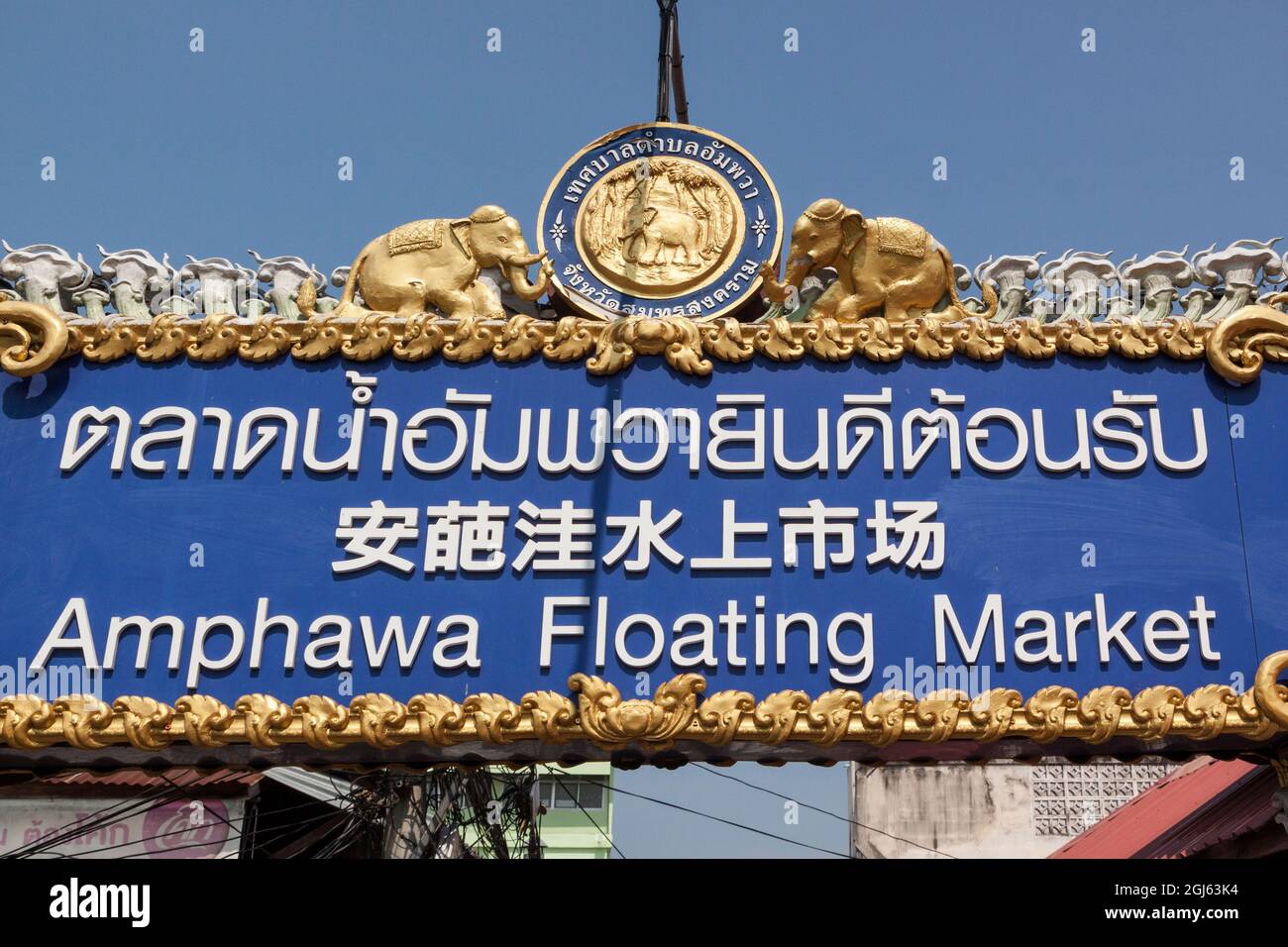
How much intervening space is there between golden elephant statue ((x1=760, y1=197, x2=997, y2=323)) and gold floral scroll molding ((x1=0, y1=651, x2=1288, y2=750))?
200 centimetres

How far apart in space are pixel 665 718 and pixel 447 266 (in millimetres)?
2602

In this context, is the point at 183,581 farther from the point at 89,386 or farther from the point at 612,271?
the point at 612,271

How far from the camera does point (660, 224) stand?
6.77 meters

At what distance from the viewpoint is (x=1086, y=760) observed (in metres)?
5.93

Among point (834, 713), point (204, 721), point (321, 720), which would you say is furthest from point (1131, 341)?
point (204, 721)

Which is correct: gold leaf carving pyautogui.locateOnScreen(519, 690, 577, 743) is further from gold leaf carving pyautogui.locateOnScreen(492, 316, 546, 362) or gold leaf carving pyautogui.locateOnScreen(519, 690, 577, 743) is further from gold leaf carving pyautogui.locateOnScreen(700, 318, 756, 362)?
gold leaf carving pyautogui.locateOnScreen(700, 318, 756, 362)

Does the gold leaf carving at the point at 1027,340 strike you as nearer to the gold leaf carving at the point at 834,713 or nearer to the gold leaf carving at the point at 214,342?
the gold leaf carving at the point at 834,713

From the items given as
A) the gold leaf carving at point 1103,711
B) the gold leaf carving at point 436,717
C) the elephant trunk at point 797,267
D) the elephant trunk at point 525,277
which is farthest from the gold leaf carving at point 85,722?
the gold leaf carving at point 1103,711

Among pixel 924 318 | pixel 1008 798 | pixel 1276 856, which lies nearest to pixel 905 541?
pixel 924 318

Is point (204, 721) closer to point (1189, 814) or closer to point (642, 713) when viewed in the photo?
point (642, 713)

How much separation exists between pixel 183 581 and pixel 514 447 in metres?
1.62
